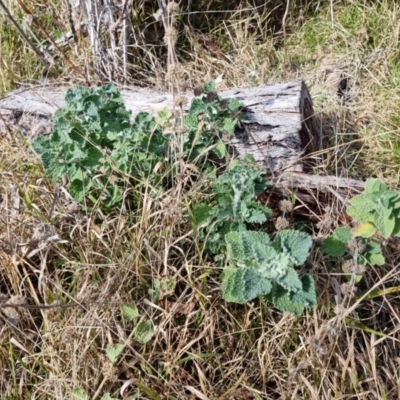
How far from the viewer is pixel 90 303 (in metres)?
2.02

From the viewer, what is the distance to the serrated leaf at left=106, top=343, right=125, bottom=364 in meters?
1.92

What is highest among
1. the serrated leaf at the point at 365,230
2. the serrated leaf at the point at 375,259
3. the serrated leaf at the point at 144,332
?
the serrated leaf at the point at 365,230

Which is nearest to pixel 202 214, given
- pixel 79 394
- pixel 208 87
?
pixel 208 87

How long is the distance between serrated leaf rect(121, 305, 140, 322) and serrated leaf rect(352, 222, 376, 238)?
0.66m

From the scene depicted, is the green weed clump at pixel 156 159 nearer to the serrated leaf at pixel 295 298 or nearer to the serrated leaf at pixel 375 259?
the serrated leaf at pixel 295 298

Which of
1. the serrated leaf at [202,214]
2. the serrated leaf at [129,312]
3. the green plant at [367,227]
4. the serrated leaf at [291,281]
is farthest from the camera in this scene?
the serrated leaf at [202,214]

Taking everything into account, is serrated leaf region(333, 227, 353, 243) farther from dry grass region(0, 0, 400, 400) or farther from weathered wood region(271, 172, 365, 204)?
weathered wood region(271, 172, 365, 204)

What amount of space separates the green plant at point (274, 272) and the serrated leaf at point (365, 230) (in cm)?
19

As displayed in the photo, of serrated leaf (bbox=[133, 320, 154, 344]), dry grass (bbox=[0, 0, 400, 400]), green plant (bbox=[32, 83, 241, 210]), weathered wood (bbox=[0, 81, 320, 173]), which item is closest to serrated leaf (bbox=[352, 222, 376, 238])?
dry grass (bbox=[0, 0, 400, 400])

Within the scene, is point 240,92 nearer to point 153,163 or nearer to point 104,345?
point 153,163

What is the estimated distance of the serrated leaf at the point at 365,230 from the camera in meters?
1.93

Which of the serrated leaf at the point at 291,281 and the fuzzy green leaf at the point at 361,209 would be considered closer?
the serrated leaf at the point at 291,281

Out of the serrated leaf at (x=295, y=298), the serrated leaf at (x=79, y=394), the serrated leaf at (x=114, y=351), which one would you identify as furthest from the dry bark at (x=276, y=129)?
the serrated leaf at (x=79, y=394)

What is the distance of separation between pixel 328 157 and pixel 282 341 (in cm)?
73
